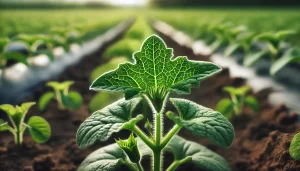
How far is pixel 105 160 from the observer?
1.48 metres

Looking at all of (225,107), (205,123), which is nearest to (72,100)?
(225,107)

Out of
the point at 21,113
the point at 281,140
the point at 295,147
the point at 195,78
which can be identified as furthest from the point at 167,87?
the point at 21,113

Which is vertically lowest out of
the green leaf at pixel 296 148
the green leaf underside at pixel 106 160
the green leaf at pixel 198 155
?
the green leaf at pixel 198 155

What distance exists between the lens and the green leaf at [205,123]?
120 cm

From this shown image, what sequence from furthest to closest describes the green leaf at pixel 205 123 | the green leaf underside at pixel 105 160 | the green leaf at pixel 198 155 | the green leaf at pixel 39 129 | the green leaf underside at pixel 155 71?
1. the green leaf at pixel 39 129
2. the green leaf at pixel 198 155
3. the green leaf underside at pixel 105 160
4. the green leaf underside at pixel 155 71
5. the green leaf at pixel 205 123

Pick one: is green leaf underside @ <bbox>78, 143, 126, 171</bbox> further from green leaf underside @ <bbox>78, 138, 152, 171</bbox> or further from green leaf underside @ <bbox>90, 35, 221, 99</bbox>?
green leaf underside @ <bbox>90, 35, 221, 99</bbox>

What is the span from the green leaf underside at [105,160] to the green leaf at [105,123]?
0.21 metres

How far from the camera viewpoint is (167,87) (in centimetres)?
138

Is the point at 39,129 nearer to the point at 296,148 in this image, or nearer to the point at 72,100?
the point at 72,100

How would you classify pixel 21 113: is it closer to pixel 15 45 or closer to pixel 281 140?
pixel 281 140

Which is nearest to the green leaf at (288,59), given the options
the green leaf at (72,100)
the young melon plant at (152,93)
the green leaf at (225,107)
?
the green leaf at (225,107)

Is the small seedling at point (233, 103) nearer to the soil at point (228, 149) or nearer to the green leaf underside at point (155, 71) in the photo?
the soil at point (228, 149)

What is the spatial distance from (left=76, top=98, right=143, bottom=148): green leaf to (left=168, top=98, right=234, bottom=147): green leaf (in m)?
0.18

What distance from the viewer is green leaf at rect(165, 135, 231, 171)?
1.55 metres
